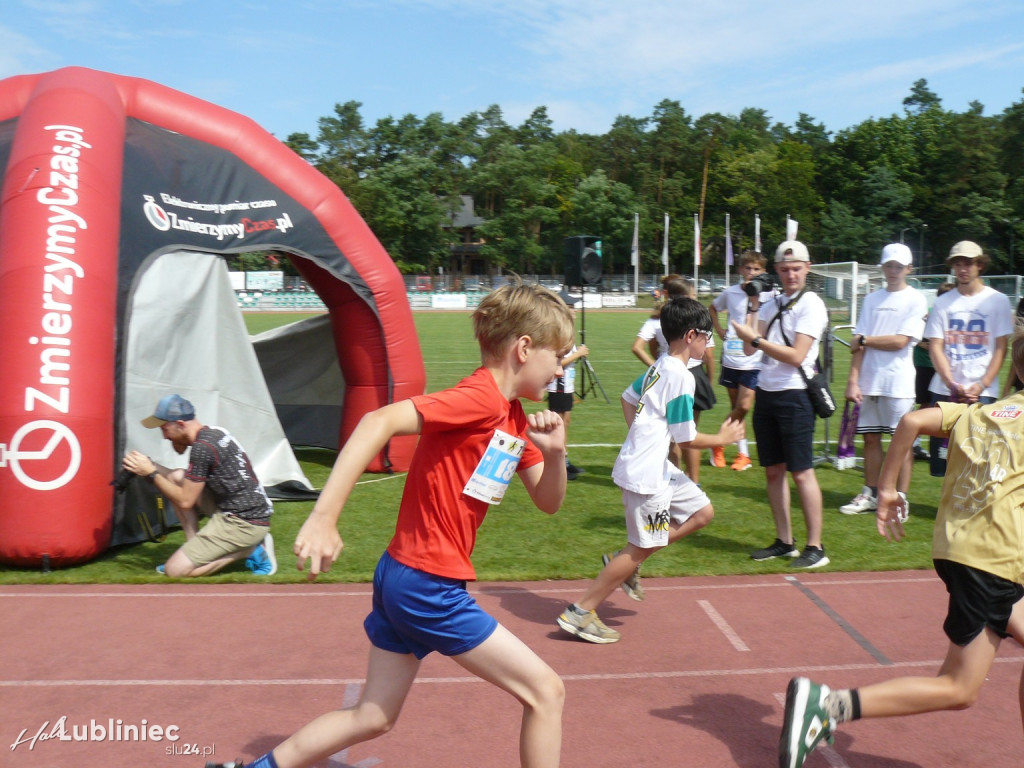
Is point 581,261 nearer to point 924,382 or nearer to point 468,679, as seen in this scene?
point 924,382

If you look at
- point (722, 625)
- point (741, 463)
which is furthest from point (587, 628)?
point (741, 463)

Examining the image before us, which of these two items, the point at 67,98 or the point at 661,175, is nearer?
the point at 67,98

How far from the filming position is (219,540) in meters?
6.21

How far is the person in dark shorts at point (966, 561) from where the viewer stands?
3.21m

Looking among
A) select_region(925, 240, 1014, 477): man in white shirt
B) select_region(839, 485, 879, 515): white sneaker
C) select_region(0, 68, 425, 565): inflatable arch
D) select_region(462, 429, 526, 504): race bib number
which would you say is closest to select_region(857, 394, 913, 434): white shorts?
select_region(925, 240, 1014, 477): man in white shirt

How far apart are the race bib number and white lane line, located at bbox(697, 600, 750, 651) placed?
2672 mm

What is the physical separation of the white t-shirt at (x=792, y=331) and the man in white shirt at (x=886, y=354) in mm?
1412

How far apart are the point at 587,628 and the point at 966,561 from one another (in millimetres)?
2319

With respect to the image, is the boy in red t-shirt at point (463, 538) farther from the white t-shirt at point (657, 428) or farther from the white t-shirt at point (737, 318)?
the white t-shirt at point (737, 318)

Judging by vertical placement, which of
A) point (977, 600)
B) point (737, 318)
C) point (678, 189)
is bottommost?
point (977, 600)

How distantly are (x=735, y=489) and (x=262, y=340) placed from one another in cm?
554

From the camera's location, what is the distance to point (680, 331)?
5.08 metres

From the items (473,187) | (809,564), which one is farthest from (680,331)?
(473,187)

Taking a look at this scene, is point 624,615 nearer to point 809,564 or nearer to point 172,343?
point 809,564
